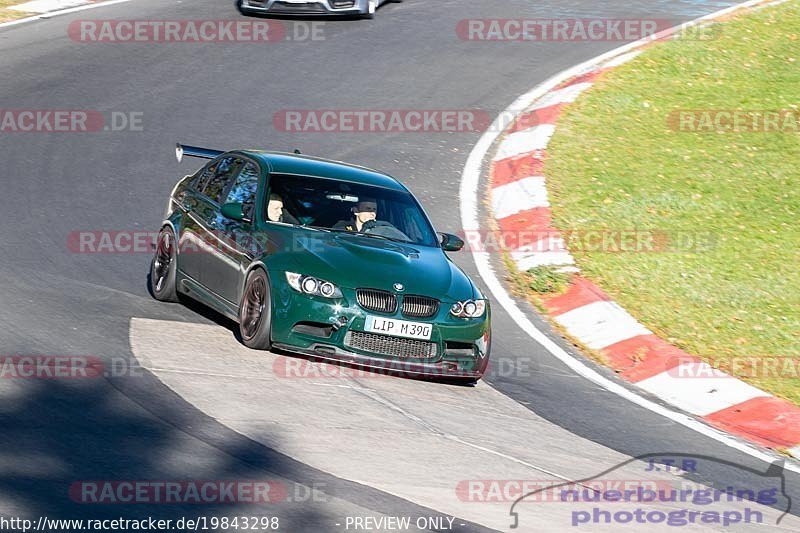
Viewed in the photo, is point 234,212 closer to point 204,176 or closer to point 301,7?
point 204,176

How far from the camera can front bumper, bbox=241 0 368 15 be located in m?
21.5

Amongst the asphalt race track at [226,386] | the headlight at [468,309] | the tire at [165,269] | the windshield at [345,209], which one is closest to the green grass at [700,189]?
the asphalt race track at [226,386]

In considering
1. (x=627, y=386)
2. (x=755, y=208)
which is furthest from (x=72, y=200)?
(x=755, y=208)

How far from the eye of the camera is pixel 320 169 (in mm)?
10797

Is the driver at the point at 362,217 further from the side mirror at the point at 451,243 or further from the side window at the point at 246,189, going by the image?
the side window at the point at 246,189

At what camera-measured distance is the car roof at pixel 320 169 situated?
10.6 m

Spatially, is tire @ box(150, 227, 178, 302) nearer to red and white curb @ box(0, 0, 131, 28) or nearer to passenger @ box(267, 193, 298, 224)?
passenger @ box(267, 193, 298, 224)

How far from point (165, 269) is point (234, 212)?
1.19 metres

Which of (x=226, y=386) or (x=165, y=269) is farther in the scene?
(x=165, y=269)

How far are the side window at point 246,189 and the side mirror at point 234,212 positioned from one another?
135 millimetres

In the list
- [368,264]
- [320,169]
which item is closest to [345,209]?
[320,169]

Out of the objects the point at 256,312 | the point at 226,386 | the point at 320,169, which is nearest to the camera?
the point at 226,386

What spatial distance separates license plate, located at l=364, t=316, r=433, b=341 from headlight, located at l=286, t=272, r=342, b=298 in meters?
0.31

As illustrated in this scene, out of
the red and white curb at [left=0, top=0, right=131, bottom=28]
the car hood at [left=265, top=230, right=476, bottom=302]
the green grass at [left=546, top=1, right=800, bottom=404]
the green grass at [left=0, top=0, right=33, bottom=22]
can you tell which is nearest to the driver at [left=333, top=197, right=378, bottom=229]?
the car hood at [left=265, top=230, right=476, bottom=302]
